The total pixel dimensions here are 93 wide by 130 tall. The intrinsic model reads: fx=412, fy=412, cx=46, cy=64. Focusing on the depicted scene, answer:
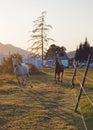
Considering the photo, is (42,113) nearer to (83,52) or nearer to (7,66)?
(7,66)

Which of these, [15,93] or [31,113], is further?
[15,93]

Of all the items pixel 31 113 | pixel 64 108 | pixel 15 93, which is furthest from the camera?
pixel 15 93

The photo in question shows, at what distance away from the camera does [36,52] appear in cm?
7775

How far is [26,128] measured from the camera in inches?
472

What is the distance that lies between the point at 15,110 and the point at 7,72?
2905cm

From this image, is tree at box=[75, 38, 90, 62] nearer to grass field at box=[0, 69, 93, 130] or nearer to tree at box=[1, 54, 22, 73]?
tree at box=[1, 54, 22, 73]

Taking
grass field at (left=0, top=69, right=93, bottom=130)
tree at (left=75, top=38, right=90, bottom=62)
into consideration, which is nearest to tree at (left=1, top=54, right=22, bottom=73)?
grass field at (left=0, top=69, right=93, bottom=130)

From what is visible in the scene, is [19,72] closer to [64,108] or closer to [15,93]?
[15,93]

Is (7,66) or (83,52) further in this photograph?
(83,52)

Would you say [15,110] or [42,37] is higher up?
[42,37]

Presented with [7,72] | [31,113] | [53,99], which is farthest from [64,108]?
[7,72]

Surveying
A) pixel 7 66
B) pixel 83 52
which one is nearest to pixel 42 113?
pixel 7 66

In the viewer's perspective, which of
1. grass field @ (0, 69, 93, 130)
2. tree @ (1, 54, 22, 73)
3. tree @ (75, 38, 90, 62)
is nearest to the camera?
grass field @ (0, 69, 93, 130)

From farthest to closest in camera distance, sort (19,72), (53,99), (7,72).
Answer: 1. (7,72)
2. (19,72)
3. (53,99)
